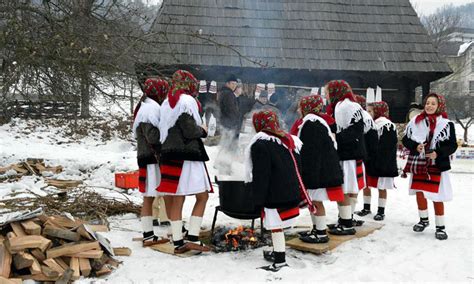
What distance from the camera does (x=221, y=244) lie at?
17.0 ft

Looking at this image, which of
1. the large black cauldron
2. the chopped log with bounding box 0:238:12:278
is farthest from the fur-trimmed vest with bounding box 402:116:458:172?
the chopped log with bounding box 0:238:12:278

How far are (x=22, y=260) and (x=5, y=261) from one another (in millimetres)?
137

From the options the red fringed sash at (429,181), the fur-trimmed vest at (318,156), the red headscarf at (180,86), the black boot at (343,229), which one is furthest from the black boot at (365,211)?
the red headscarf at (180,86)

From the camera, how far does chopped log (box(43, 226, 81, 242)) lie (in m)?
4.23

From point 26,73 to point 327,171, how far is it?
172 inches

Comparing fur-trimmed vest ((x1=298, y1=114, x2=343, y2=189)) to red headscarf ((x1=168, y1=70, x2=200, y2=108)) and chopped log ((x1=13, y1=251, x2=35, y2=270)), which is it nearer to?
red headscarf ((x1=168, y1=70, x2=200, y2=108))

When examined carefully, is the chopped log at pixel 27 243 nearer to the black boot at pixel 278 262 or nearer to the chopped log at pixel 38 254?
the chopped log at pixel 38 254

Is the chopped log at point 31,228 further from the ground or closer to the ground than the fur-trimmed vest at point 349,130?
closer to the ground

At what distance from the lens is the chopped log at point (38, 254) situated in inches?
157

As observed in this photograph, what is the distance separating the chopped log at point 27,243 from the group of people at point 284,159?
130 cm

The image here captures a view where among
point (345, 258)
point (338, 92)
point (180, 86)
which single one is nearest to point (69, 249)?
point (180, 86)

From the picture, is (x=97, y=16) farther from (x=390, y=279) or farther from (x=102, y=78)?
(x=390, y=279)

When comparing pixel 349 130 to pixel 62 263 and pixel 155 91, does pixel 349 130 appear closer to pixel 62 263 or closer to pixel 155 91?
pixel 155 91

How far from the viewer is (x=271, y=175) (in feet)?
14.6
